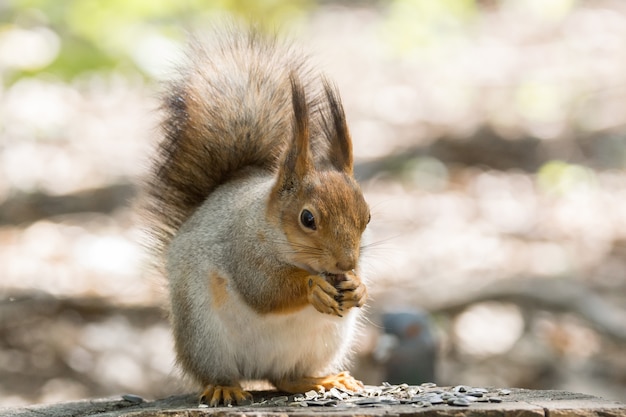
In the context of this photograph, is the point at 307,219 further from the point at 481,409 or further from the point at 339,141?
the point at 481,409

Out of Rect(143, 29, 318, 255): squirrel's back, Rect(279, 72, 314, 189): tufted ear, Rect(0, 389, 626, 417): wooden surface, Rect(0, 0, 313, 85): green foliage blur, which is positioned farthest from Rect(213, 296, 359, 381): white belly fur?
Rect(0, 0, 313, 85): green foliage blur

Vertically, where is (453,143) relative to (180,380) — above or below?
above

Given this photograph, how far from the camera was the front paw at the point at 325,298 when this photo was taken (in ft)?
9.12

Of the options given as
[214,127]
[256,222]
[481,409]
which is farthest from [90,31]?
[481,409]

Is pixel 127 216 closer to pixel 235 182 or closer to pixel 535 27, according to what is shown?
pixel 235 182

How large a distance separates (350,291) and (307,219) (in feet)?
0.80

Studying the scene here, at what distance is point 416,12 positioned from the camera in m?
9.93

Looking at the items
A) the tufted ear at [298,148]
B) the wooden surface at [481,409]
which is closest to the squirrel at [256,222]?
the tufted ear at [298,148]

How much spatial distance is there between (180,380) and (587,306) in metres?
3.21

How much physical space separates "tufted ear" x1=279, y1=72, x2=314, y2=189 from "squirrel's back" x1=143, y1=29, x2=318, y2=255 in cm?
48

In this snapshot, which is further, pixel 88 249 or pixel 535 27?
pixel 535 27

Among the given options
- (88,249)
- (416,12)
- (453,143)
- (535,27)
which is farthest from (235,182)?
(535,27)

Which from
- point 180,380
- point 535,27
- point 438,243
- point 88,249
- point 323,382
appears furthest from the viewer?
point 535,27

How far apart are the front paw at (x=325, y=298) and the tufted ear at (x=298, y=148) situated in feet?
1.09
